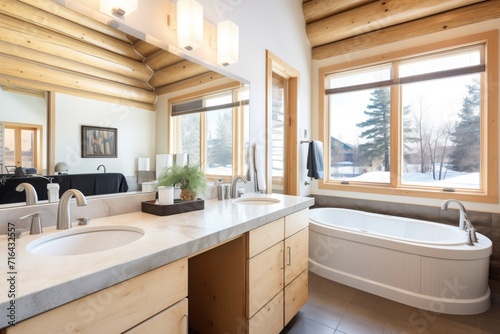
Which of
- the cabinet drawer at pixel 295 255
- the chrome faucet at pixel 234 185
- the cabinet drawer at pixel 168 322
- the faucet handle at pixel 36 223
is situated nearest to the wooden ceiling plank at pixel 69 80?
the faucet handle at pixel 36 223

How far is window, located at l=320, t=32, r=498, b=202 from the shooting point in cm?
260

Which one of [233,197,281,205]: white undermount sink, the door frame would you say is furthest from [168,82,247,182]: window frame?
the door frame

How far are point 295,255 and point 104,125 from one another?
4.79ft

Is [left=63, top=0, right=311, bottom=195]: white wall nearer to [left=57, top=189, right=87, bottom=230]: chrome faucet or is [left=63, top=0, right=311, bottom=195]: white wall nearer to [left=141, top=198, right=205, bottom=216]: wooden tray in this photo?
[left=141, top=198, right=205, bottom=216]: wooden tray

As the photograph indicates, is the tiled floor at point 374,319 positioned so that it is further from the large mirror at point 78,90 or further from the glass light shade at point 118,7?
the glass light shade at point 118,7

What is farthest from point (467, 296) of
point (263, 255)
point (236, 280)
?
point (236, 280)

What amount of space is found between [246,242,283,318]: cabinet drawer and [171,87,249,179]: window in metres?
0.75

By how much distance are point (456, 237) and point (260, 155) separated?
6.49 ft

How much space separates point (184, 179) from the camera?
1612 mm

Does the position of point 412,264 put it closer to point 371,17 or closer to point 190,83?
point 190,83

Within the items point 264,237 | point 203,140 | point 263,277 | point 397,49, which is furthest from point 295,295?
point 397,49

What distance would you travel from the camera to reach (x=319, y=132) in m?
3.55

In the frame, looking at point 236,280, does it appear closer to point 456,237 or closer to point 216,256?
point 216,256

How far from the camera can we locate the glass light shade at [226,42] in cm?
186
